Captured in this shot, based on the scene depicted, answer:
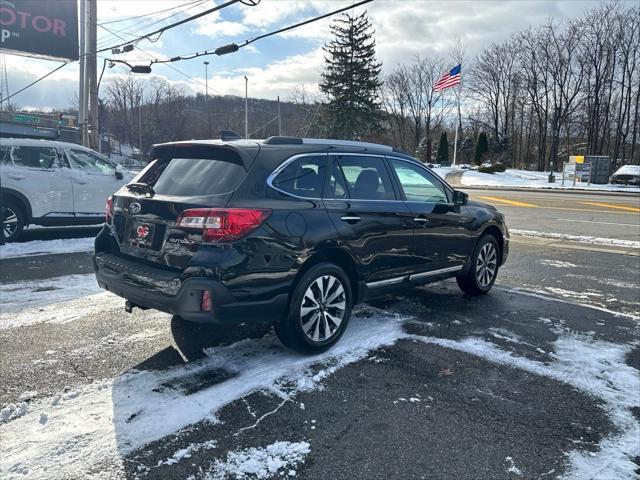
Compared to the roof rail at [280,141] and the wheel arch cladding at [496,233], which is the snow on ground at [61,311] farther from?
the wheel arch cladding at [496,233]

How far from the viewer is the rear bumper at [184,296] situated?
3482 millimetres

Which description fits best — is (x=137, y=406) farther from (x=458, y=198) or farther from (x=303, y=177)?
(x=458, y=198)

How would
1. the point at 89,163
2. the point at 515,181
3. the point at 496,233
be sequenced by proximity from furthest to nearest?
the point at 515,181, the point at 89,163, the point at 496,233

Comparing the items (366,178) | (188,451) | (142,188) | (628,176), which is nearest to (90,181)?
(142,188)

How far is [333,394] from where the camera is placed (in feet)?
11.4

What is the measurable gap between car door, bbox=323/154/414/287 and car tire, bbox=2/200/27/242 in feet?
23.3

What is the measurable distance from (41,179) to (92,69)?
6.46m

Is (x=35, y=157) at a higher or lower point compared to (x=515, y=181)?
lower

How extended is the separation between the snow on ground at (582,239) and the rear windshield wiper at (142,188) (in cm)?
978

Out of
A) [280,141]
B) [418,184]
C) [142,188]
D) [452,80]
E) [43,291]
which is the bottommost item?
[43,291]

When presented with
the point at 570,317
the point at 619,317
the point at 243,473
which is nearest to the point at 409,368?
the point at 243,473

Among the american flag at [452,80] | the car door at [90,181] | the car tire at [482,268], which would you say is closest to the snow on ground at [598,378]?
the car tire at [482,268]

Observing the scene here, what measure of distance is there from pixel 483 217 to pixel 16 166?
316 inches

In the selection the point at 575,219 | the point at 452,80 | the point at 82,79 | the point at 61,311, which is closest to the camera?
the point at 61,311
